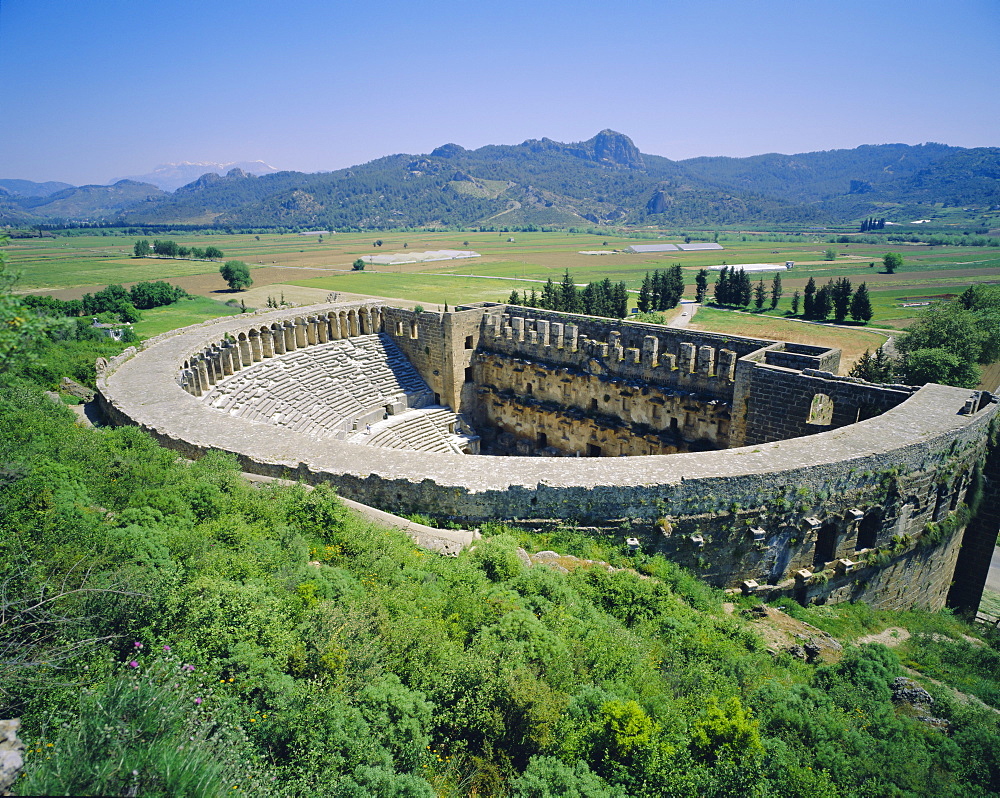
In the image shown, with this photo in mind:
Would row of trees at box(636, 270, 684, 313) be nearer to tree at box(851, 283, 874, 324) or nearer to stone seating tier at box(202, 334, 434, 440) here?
tree at box(851, 283, 874, 324)

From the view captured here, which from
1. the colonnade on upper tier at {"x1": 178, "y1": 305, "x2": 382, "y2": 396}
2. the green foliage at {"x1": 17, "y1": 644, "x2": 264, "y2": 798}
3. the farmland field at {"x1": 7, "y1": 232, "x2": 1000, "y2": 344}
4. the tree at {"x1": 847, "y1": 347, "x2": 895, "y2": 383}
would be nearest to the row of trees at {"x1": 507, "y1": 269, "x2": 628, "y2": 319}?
the farmland field at {"x1": 7, "y1": 232, "x2": 1000, "y2": 344}

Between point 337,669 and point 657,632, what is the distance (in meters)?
5.66

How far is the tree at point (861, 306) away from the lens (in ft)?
165

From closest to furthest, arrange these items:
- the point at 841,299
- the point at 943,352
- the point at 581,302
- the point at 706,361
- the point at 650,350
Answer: the point at 706,361 < the point at 650,350 < the point at 943,352 < the point at 581,302 < the point at 841,299

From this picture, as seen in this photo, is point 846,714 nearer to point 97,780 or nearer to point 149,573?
point 97,780

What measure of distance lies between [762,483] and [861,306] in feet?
152

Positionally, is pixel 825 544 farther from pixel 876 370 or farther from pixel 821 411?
pixel 876 370

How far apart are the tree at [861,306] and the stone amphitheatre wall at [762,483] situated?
37.6m

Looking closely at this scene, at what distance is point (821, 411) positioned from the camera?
59.8ft

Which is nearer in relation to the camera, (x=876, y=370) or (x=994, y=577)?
(x=994, y=577)

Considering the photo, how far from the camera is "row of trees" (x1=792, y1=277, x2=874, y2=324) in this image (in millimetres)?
Result: 50625

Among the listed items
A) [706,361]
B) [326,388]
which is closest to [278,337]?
[326,388]

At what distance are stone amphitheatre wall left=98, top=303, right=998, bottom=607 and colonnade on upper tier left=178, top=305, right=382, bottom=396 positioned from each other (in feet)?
14.3

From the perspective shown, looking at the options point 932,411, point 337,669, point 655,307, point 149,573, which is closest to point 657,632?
point 337,669
